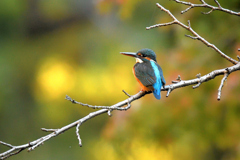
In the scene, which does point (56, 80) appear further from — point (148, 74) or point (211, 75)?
point (211, 75)

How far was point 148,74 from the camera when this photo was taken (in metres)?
2.85

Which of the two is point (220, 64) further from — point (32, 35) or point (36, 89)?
point (32, 35)

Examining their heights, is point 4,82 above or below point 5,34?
below

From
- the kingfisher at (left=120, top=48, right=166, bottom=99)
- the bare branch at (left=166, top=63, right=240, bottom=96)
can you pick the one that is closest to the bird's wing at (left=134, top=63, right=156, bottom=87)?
the kingfisher at (left=120, top=48, right=166, bottom=99)

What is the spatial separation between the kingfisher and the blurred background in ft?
1.11

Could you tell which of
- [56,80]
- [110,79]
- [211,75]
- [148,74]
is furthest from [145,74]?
[56,80]

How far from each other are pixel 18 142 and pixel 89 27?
321cm

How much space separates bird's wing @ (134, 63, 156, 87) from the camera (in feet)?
8.97

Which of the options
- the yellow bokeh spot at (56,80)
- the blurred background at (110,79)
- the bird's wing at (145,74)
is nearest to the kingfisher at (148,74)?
the bird's wing at (145,74)

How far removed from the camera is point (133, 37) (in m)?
7.13

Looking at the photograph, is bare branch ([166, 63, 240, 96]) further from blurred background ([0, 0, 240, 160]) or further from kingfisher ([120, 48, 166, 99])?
blurred background ([0, 0, 240, 160])

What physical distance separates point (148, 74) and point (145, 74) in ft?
0.11

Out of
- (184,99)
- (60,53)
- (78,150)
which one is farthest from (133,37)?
(184,99)

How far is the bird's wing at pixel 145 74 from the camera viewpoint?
274 centimetres
